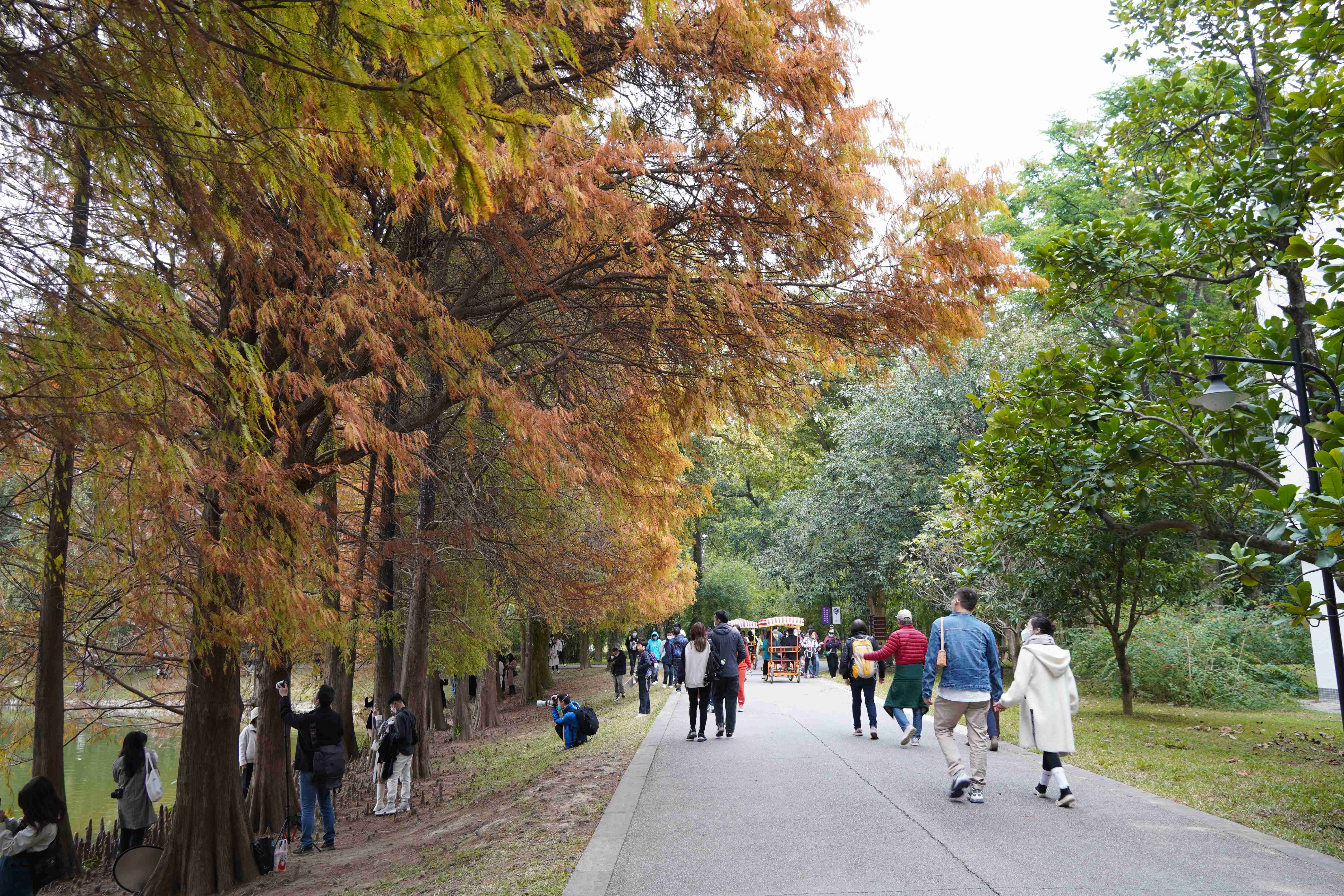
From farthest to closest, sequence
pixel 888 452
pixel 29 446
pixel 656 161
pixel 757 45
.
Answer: pixel 888 452 < pixel 656 161 < pixel 757 45 < pixel 29 446

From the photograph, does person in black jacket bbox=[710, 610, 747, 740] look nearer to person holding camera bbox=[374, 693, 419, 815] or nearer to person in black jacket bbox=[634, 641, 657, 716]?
person holding camera bbox=[374, 693, 419, 815]

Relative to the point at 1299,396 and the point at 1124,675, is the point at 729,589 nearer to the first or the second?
the point at 1124,675

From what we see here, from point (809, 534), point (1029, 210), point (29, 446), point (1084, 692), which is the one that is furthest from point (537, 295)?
point (1029, 210)

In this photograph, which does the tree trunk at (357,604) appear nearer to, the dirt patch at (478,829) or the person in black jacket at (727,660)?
the dirt patch at (478,829)

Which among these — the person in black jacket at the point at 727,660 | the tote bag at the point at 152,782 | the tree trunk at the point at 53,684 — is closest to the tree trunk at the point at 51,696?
the tree trunk at the point at 53,684

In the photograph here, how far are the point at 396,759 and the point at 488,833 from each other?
160 inches

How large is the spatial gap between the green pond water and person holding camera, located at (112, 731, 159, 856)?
0.99 meters

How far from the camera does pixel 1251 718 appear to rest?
57.7 ft

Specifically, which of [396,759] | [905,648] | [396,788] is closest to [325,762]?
[396,759]

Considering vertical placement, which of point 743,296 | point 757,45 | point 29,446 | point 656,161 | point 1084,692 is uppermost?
point 757,45

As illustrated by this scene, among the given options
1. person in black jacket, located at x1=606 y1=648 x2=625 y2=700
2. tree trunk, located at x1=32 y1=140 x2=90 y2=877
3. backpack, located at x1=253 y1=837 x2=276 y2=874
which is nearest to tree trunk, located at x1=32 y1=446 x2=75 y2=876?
tree trunk, located at x1=32 y1=140 x2=90 y2=877

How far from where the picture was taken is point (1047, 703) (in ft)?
25.8

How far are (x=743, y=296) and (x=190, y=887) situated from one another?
27.1ft

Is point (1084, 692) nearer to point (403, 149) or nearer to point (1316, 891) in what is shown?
point (1316, 891)
